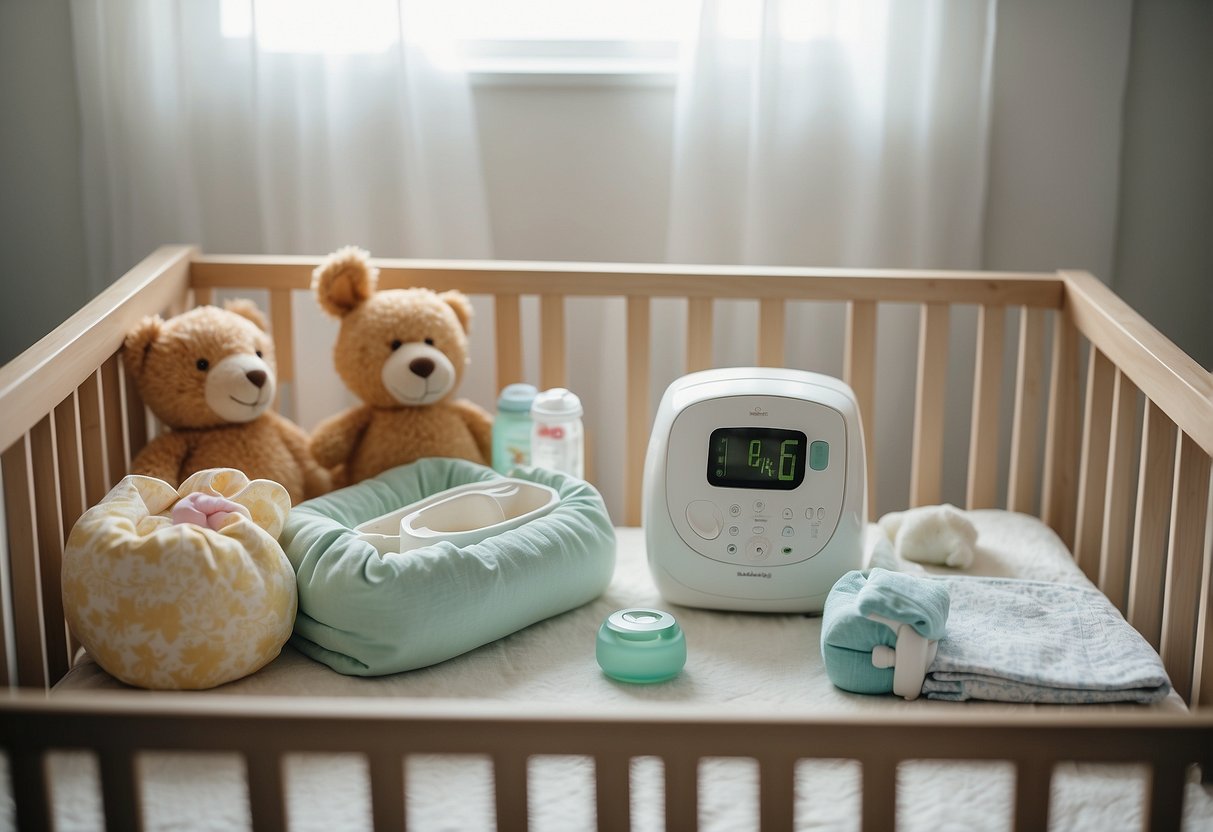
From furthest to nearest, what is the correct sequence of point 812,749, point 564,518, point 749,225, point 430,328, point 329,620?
1. point 749,225
2. point 430,328
3. point 564,518
4. point 329,620
5. point 812,749

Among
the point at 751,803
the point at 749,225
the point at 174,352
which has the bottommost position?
the point at 751,803

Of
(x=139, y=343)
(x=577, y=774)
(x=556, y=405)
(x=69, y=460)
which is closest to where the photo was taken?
(x=577, y=774)

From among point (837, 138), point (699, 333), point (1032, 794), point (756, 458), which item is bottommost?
point (1032, 794)

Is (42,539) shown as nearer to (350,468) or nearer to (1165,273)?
(350,468)

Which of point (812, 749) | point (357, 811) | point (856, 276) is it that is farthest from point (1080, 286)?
point (357, 811)

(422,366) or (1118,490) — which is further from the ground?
(422,366)

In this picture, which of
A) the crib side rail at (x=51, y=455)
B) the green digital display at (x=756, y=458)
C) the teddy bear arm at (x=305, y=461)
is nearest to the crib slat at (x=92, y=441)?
the crib side rail at (x=51, y=455)

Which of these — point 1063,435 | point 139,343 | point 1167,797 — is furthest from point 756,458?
point 139,343

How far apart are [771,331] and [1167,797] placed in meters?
0.92

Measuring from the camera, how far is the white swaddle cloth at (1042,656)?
Result: 1165mm

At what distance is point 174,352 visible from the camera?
145cm

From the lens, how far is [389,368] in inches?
60.3

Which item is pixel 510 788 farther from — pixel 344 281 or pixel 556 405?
pixel 344 281

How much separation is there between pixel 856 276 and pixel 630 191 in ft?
1.49
